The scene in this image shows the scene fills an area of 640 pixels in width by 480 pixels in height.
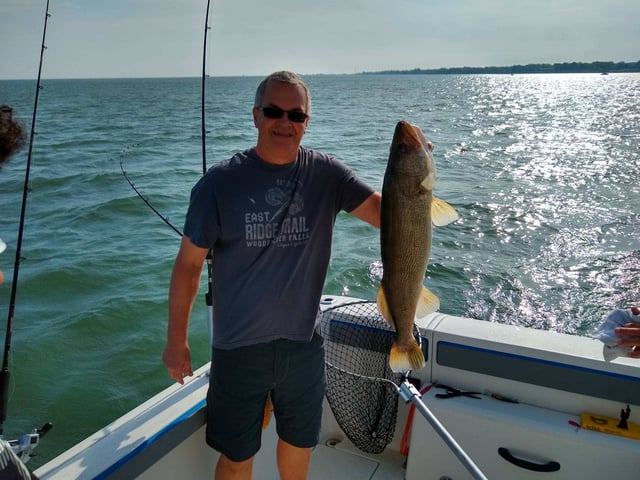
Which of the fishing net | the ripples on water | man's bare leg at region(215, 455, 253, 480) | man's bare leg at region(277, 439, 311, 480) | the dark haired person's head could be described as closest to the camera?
the dark haired person's head

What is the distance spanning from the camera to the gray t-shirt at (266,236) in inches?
94.4

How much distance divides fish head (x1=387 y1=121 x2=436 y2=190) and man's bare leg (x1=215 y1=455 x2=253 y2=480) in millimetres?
1593

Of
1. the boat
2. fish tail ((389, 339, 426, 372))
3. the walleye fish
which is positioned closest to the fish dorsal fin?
the walleye fish

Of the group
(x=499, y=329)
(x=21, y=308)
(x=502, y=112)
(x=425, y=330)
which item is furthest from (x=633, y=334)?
(x=502, y=112)

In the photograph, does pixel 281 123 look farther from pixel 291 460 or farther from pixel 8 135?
pixel 291 460

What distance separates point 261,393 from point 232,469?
1.43 ft

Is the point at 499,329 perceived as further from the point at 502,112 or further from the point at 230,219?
A: the point at 502,112

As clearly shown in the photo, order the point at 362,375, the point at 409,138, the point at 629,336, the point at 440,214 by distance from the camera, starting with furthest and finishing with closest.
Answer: the point at 362,375 → the point at 629,336 → the point at 440,214 → the point at 409,138

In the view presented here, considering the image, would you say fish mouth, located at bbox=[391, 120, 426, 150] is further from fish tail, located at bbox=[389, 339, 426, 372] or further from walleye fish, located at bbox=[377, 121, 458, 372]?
fish tail, located at bbox=[389, 339, 426, 372]

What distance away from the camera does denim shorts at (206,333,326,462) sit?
255cm

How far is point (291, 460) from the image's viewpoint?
111 inches

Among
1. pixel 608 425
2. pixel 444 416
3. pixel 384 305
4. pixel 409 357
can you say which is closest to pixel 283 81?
pixel 384 305

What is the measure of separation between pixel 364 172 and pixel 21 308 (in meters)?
10.0

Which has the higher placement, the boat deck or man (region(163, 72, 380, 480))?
man (region(163, 72, 380, 480))
